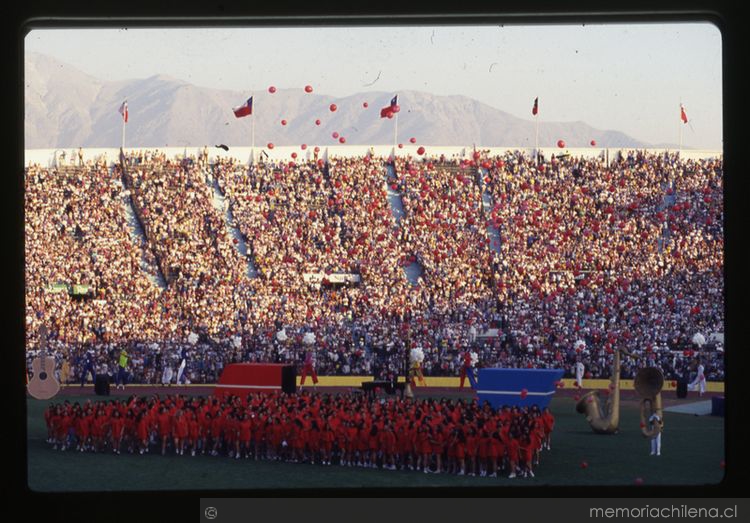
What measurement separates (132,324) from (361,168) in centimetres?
733

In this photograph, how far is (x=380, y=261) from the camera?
72.2 feet

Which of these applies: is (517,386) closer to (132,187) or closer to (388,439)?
(388,439)

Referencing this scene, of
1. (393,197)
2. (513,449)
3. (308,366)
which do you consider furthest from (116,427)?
(393,197)

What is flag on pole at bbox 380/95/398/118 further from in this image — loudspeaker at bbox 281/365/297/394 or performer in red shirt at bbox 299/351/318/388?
loudspeaker at bbox 281/365/297/394

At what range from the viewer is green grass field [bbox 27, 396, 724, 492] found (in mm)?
9344

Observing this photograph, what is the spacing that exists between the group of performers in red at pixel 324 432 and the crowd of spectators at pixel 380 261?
7056 mm

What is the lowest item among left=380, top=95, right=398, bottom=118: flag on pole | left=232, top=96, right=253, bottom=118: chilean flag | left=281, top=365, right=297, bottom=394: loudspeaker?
left=281, top=365, right=297, bottom=394: loudspeaker

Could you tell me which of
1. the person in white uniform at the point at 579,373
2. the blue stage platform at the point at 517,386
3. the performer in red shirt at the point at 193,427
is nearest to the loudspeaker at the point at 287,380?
the performer in red shirt at the point at 193,427

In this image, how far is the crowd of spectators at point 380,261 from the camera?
18.9 m

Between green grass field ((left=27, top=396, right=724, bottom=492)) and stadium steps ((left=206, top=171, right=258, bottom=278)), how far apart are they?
963cm

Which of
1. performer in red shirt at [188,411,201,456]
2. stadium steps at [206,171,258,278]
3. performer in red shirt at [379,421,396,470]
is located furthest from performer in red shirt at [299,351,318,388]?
performer in red shirt at [379,421,396,470]

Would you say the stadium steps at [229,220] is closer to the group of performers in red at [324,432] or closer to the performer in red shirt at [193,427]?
the group of performers in red at [324,432]
